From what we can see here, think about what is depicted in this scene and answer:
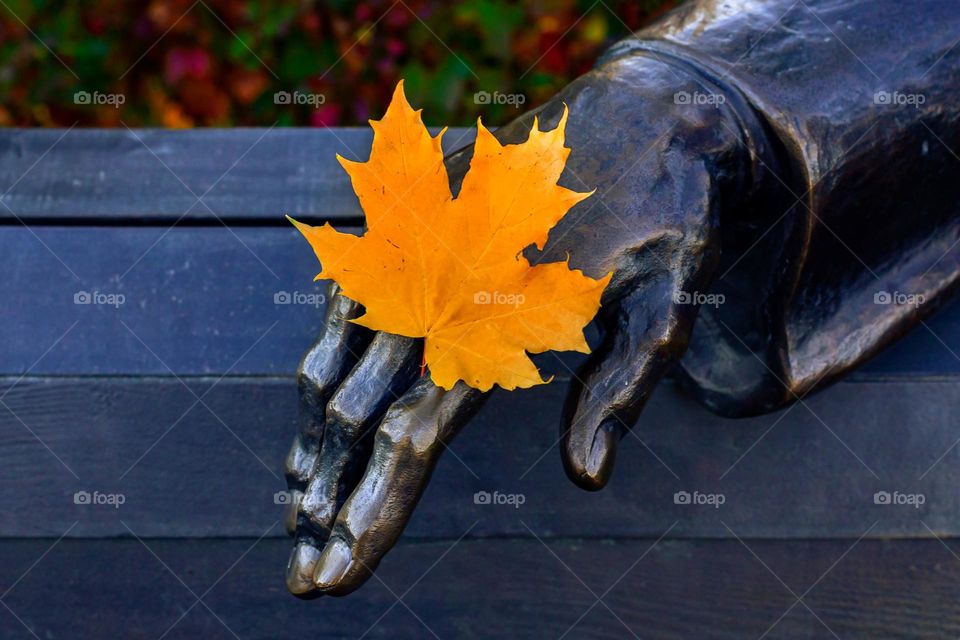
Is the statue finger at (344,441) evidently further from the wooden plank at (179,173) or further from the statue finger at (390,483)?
the wooden plank at (179,173)

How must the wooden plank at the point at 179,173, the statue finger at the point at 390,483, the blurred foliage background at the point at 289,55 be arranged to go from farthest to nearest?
the blurred foliage background at the point at 289,55, the wooden plank at the point at 179,173, the statue finger at the point at 390,483

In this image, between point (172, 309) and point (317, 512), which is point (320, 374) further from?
point (172, 309)

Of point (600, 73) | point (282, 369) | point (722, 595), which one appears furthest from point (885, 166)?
point (282, 369)

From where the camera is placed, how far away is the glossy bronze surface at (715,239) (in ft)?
2.76

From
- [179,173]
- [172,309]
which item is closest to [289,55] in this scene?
[179,173]

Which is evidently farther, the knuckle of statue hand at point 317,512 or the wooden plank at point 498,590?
the wooden plank at point 498,590

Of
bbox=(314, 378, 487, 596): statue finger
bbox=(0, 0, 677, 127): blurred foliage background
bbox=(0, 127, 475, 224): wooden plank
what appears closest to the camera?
bbox=(314, 378, 487, 596): statue finger

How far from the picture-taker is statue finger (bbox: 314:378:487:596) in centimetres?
80

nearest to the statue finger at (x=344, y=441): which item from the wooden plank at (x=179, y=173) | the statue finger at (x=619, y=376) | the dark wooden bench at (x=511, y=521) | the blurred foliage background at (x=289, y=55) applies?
the statue finger at (x=619, y=376)

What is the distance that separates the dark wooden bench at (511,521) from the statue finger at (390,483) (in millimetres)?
292

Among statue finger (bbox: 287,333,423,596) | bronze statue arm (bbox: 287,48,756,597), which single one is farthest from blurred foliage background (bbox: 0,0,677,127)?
statue finger (bbox: 287,333,423,596)

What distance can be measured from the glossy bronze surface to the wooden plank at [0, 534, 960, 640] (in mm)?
225

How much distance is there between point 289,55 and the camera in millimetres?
1932

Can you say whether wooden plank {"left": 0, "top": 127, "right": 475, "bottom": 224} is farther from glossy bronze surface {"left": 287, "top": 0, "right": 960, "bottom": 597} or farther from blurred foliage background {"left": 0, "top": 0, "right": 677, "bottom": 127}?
blurred foliage background {"left": 0, "top": 0, "right": 677, "bottom": 127}
